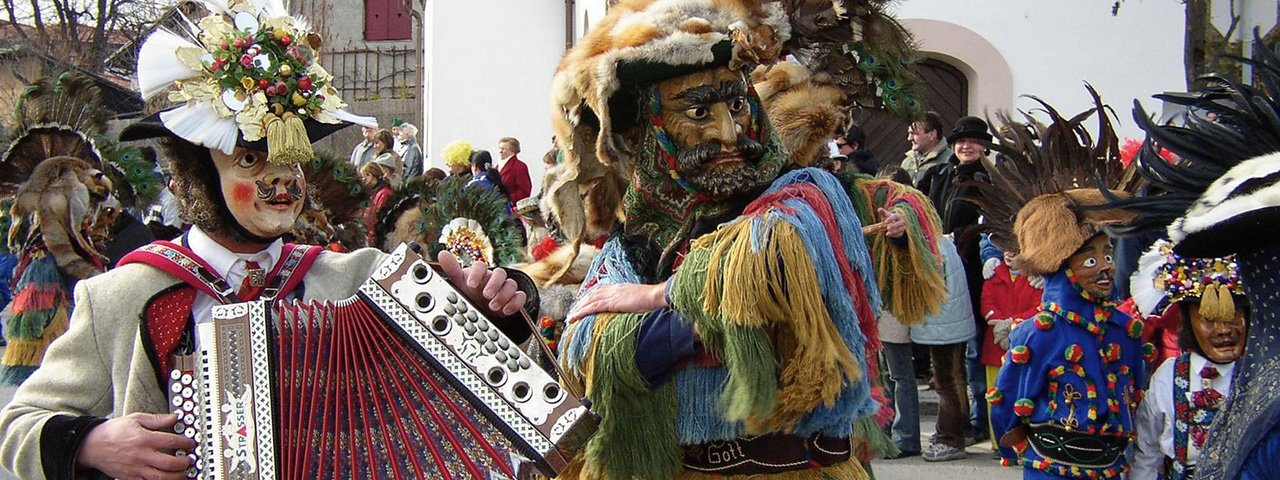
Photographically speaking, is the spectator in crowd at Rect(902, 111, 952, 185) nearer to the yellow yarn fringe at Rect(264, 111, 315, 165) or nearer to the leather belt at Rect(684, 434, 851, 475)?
the leather belt at Rect(684, 434, 851, 475)

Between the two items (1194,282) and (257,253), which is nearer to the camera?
(257,253)

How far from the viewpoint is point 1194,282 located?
15.5ft

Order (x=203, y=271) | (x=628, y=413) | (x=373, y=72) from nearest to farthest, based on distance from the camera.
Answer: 1. (x=203, y=271)
2. (x=628, y=413)
3. (x=373, y=72)

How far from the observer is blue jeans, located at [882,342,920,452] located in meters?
7.05

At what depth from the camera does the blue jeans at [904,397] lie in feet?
23.1

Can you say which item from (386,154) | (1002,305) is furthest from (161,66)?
(386,154)

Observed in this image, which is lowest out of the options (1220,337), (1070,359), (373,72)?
(1070,359)

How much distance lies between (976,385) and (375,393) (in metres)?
5.62

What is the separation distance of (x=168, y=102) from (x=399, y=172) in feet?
29.7

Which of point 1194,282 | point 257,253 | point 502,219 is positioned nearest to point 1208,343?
point 1194,282

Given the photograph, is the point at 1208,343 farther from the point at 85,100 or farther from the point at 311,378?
the point at 85,100

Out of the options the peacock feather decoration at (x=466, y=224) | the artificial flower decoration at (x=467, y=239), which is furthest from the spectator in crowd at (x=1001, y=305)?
the artificial flower decoration at (x=467, y=239)

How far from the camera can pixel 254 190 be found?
2820 millimetres

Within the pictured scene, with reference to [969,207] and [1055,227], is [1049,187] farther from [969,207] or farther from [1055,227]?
[969,207]
